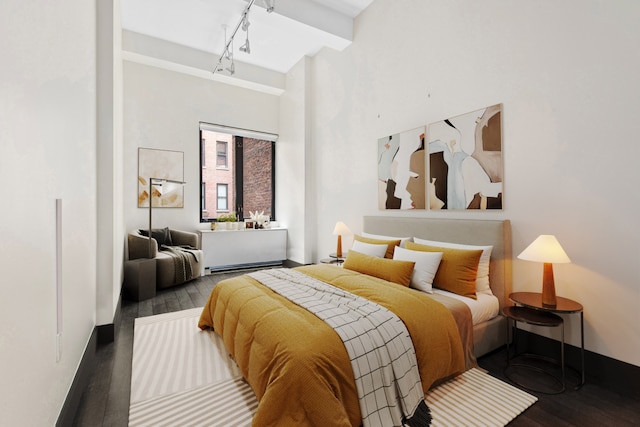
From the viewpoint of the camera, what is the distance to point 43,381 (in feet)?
4.31

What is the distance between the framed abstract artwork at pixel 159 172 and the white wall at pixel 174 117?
Result: 7cm

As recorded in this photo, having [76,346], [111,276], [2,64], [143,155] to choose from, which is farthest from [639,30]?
[143,155]

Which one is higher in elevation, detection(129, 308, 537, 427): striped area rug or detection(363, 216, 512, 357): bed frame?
detection(363, 216, 512, 357): bed frame

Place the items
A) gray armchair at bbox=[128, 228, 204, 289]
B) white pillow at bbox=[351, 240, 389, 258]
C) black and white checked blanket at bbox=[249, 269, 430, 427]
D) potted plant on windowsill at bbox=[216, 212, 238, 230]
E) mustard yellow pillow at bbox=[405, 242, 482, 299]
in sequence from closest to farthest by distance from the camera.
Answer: black and white checked blanket at bbox=[249, 269, 430, 427] < mustard yellow pillow at bbox=[405, 242, 482, 299] < white pillow at bbox=[351, 240, 389, 258] < gray armchair at bbox=[128, 228, 204, 289] < potted plant on windowsill at bbox=[216, 212, 238, 230]

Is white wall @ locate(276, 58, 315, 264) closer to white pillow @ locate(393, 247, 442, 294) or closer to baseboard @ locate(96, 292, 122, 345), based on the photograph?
white pillow @ locate(393, 247, 442, 294)

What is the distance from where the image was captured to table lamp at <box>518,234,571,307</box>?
2092mm

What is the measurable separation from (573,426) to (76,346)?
9.97 feet

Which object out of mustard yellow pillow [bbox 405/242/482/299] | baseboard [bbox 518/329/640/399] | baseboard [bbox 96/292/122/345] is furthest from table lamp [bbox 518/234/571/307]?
baseboard [bbox 96/292/122/345]

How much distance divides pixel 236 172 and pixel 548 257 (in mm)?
5382

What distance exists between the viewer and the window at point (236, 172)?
19.5 feet

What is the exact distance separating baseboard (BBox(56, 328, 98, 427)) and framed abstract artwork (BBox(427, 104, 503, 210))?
10.8 ft

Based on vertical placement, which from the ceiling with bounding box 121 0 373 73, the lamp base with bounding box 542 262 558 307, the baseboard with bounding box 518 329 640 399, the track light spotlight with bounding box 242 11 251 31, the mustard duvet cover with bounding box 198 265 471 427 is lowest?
the baseboard with bounding box 518 329 640 399

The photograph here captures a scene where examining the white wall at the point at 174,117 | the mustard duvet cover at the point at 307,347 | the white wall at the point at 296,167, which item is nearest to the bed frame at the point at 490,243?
the mustard duvet cover at the point at 307,347

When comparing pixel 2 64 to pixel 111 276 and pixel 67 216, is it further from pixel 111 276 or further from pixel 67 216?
pixel 111 276
